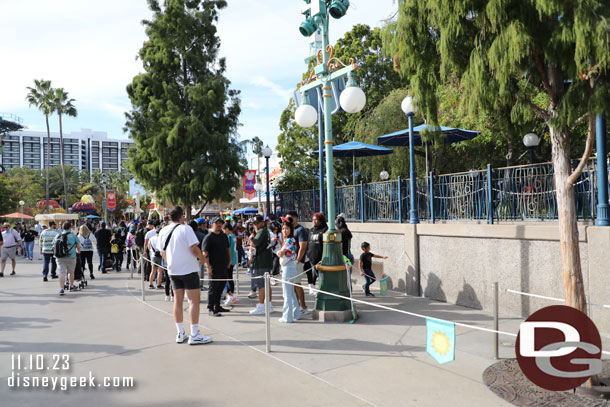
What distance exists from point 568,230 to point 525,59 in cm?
183

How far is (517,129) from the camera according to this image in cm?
554

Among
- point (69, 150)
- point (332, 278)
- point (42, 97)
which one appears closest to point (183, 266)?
point (332, 278)

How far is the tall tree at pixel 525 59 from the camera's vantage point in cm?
408

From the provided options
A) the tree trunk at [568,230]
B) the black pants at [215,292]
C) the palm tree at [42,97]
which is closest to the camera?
the tree trunk at [568,230]

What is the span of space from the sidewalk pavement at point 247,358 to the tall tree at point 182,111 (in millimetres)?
10636

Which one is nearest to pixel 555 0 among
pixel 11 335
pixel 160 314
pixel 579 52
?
pixel 579 52

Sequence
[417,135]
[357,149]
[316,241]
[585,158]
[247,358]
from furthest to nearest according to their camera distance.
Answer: [357,149] < [417,135] < [316,241] < [247,358] < [585,158]

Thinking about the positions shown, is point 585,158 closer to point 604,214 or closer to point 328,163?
point 604,214

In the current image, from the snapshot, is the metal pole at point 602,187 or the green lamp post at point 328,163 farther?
the green lamp post at point 328,163

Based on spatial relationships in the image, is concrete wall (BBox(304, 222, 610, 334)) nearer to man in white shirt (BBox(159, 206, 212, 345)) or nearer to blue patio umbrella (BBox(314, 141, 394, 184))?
blue patio umbrella (BBox(314, 141, 394, 184))

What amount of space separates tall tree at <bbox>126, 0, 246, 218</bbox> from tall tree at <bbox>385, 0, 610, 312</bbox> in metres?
14.9

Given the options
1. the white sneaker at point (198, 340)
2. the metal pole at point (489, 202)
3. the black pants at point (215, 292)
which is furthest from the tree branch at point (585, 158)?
the black pants at point (215, 292)

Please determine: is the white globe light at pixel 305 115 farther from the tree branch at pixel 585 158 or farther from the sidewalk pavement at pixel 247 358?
the tree branch at pixel 585 158

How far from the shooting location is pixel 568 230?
4805 millimetres
